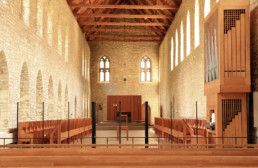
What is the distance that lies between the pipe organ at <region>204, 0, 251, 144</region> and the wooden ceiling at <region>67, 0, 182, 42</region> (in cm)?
1043

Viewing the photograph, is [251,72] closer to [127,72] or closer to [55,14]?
[55,14]

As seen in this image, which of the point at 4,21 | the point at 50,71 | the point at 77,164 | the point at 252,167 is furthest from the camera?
the point at 50,71

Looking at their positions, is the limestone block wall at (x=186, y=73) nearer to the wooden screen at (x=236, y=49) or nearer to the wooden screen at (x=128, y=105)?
the wooden screen at (x=128, y=105)

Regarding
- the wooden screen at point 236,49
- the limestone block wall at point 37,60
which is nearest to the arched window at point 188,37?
the limestone block wall at point 37,60

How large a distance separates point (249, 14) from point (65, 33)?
1127 cm

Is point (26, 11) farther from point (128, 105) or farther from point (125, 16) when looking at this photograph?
point (128, 105)

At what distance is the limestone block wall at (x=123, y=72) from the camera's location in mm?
27031

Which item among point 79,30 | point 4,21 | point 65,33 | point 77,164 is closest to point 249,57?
point 77,164

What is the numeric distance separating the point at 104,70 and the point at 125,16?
27.6 ft

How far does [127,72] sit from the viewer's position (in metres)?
27.2

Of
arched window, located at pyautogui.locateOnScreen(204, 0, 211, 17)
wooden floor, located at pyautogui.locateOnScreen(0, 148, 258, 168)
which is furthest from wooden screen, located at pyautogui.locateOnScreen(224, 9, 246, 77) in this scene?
arched window, located at pyautogui.locateOnScreen(204, 0, 211, 17)

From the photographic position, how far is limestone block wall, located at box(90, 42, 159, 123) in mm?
27031

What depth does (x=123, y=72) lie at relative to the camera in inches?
1068

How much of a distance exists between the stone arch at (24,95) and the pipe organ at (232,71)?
641 centimetres
